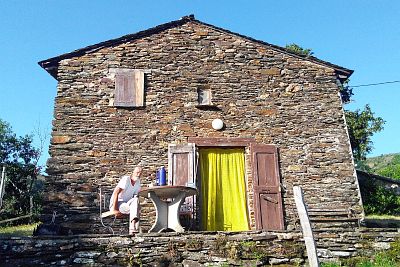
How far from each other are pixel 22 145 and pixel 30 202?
5191 mm

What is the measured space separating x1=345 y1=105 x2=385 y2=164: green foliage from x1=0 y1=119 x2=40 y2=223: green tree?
13813 millimetres

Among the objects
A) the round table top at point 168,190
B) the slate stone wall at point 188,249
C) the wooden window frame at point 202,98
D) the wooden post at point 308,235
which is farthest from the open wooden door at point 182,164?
the wooden post at point 308,235

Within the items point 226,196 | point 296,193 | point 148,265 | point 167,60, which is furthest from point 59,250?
point 167,60

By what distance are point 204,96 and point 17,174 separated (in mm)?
11513

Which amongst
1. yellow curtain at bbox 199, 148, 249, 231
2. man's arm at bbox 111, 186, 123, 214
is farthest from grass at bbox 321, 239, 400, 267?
yellow curtain at bbox 199, 148, 249, 231

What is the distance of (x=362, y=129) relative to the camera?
737 inches

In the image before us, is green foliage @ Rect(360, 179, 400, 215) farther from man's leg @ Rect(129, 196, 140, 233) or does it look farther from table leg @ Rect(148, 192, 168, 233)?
man's leg @ Rect(129, 196, 140, 233)

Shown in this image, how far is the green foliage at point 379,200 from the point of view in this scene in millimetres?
14562

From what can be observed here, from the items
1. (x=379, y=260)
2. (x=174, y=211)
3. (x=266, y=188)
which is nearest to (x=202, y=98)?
(x=266, y=188)

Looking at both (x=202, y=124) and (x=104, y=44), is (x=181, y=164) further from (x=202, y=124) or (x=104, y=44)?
(x=104, y=44)

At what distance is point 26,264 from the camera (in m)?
5.32

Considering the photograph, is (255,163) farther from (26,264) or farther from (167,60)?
(26,264)

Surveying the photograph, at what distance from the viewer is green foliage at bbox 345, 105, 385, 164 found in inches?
731

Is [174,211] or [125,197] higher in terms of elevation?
[125,197]
